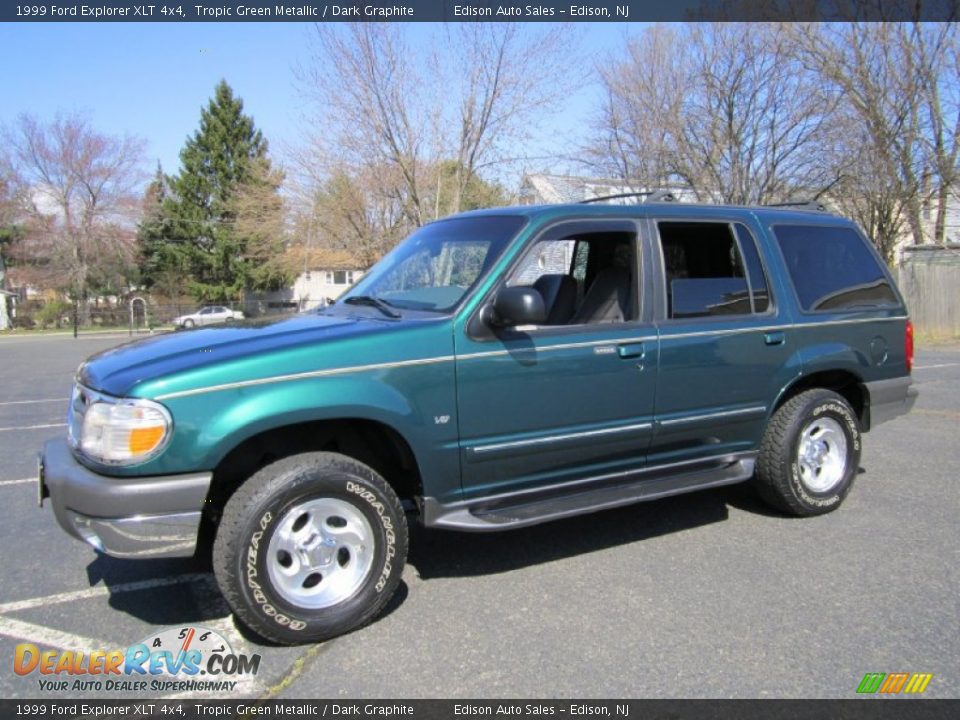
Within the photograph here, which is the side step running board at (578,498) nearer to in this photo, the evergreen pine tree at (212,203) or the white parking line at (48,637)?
the white parking line at (48,637)

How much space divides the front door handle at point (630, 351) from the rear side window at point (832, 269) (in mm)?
1438

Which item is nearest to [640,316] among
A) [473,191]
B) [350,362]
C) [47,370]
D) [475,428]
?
[475,428]

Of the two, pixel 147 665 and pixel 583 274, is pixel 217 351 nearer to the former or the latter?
pixel 147 665

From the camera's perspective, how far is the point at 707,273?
14.9 ft

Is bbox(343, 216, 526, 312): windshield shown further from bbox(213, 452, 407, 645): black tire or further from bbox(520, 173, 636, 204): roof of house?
bbox(520, 173, 636, 204): roof of house

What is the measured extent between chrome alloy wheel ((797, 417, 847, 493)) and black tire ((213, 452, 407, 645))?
2.84m

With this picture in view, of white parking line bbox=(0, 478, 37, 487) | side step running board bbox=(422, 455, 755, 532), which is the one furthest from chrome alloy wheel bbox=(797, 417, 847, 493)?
white parking line bbox=(0, 478, 37, 487)

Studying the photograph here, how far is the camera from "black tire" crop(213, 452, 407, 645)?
Answer: 10.1 ft

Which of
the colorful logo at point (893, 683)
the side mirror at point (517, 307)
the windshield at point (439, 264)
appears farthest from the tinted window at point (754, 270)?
the colorful logo at point (893, 683)

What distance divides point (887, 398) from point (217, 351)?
4477mm

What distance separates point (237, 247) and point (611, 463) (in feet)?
165

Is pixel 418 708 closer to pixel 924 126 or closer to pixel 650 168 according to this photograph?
pixel 650 168

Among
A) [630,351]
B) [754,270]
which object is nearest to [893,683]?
[630,351]

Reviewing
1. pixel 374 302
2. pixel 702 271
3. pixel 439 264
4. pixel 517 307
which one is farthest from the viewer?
pixel 702 271
